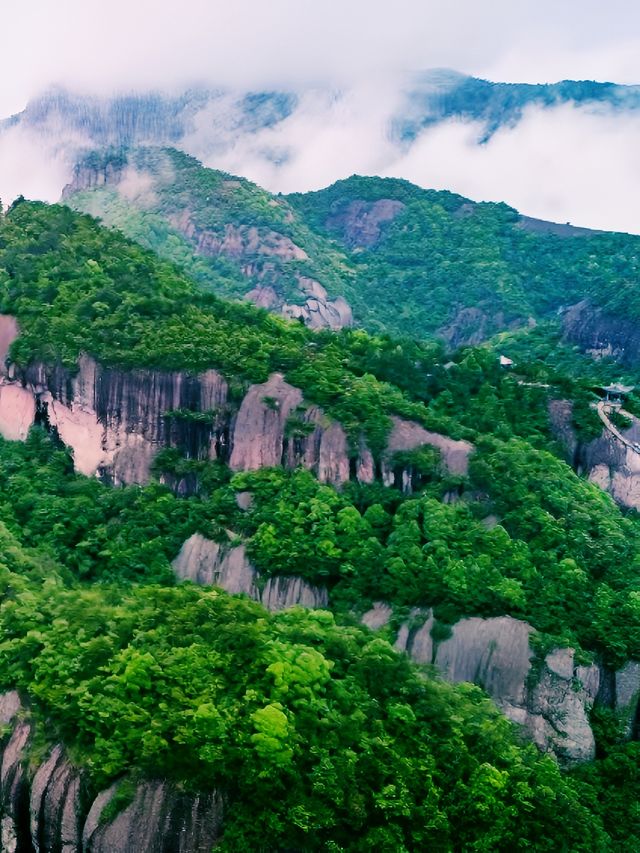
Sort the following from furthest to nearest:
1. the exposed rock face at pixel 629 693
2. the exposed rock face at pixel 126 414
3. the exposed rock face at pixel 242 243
→ 1. the exposed rock face at pixel 242 243
2. the exposed rock face at pixel 126 414
3. the exposed rock face at pixel 629 693

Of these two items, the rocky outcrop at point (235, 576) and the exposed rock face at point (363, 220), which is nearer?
the rocky outcrop at point (235, 576)

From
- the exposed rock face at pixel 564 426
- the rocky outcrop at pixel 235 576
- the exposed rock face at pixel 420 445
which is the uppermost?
the exposed rock face at pixel 564 426

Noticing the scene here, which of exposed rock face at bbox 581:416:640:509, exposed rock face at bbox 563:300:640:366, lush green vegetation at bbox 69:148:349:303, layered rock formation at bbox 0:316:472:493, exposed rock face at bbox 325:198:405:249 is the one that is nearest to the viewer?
layered rock formation at bbox 0:316:472:493

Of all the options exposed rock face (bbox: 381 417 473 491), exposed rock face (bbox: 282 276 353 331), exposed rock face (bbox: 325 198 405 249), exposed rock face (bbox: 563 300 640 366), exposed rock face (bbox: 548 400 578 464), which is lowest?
exposed rock face (bbox: 381 417 473 491)

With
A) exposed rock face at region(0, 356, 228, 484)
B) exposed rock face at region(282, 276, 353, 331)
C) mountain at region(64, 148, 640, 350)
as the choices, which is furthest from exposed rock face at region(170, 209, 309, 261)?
exposed rock face at region(0, 356, 228, 484)

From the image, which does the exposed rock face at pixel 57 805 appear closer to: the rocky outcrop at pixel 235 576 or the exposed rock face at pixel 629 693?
the rocky outcrop at pixel 235 576

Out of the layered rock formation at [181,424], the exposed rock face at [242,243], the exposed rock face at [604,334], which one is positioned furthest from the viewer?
the exposed rock face at [242,243]

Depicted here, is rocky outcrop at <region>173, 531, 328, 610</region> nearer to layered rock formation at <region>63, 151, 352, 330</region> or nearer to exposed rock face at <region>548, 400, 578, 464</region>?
exposed rock face at <region>548, 400, 578, 464</region>

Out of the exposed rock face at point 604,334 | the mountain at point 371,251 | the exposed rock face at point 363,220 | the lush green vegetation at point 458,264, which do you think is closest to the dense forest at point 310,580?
the exposed rock face at point 604,334

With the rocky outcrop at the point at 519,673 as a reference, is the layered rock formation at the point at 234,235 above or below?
above
